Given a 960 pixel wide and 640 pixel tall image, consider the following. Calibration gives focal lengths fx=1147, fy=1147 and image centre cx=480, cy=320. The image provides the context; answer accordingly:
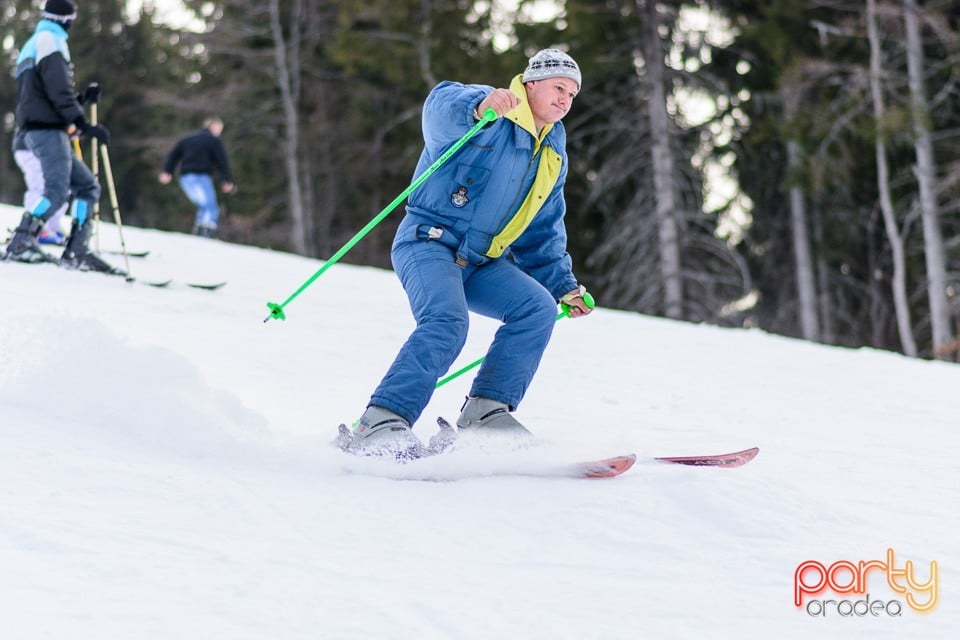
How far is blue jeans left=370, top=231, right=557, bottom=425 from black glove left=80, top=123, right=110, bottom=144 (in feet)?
13.6

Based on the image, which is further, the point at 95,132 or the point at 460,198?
the point at 95,132

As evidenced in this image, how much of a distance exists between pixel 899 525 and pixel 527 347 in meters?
1.42

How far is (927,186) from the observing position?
1559 cm

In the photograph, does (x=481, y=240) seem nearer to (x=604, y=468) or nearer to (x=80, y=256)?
(x=604, y=468)

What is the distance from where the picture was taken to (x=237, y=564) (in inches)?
114

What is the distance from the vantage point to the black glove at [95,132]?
7.65 metres

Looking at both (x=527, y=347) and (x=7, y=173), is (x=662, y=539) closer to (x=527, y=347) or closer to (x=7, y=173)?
(x=527, y=347)

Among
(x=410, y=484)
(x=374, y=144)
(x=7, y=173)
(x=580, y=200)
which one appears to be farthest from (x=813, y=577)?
(x=7, y=173)

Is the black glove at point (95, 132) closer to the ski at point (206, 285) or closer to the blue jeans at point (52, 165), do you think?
the blue jeans at point (52, 165)

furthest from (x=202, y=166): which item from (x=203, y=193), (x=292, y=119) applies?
(x=292, y=119)

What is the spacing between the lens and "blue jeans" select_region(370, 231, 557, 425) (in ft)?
12.9

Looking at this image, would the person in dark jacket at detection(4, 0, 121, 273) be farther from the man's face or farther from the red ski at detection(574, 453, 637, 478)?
the red ski at detection(574, 453, 637, 478)

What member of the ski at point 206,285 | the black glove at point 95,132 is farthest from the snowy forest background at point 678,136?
the black glove at point 95,132

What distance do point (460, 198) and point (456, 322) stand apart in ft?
1.59
